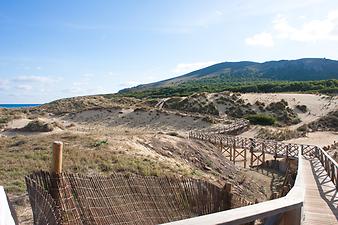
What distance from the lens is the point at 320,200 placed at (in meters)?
8.41

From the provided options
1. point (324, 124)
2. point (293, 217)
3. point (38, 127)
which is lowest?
point (324, 124)

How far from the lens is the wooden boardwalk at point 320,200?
659 cm

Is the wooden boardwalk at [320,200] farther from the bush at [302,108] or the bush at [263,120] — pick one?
the bush at [302,108]

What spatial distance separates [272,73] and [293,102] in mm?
120805

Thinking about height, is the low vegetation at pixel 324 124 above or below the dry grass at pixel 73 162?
below

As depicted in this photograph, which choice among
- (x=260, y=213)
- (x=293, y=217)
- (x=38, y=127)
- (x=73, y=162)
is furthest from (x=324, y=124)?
(x=260, y=213)

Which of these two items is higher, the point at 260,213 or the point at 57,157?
the point at 260,213

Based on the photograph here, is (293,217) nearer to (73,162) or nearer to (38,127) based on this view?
(73,162)

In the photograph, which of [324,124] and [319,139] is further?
[324,124]

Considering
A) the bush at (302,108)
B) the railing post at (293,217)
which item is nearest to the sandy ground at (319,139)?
the bush at (302,108)

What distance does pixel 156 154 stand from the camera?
19984 millimetres

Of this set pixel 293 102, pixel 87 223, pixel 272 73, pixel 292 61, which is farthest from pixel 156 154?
pixel 292 61

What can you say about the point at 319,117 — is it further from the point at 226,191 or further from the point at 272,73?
the point at 272,73

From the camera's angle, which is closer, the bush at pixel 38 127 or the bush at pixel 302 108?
the bush at pixel 38 127
